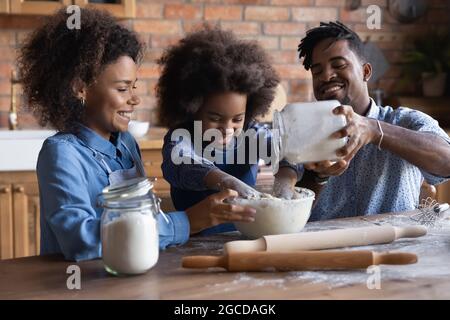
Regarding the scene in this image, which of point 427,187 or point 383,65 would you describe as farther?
point 383,65

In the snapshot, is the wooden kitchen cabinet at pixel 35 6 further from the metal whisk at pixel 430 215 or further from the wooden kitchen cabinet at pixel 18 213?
the metal whisk at pixel 430 215

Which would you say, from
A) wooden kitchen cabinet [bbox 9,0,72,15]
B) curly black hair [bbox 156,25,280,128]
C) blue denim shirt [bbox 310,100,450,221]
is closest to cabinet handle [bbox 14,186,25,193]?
wooden kitchen cabinet [bbox 9,0,72,15]

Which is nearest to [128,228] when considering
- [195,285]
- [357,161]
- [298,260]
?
[195,285]

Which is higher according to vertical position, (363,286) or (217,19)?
(217,19)

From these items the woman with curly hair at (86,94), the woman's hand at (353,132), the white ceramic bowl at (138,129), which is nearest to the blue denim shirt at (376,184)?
the woman's hand at (353,132)

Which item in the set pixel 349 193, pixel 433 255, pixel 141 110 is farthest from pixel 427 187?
pixel 141 110

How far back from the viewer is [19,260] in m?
1.13

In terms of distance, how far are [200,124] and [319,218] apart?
433 mm

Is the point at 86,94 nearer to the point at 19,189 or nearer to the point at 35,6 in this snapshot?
the point at 19,189

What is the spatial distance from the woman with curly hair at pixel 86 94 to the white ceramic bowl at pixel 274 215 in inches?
4.8

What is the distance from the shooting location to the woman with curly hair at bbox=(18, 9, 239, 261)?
1271 mm

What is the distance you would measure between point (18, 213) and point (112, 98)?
1532 millimetres
